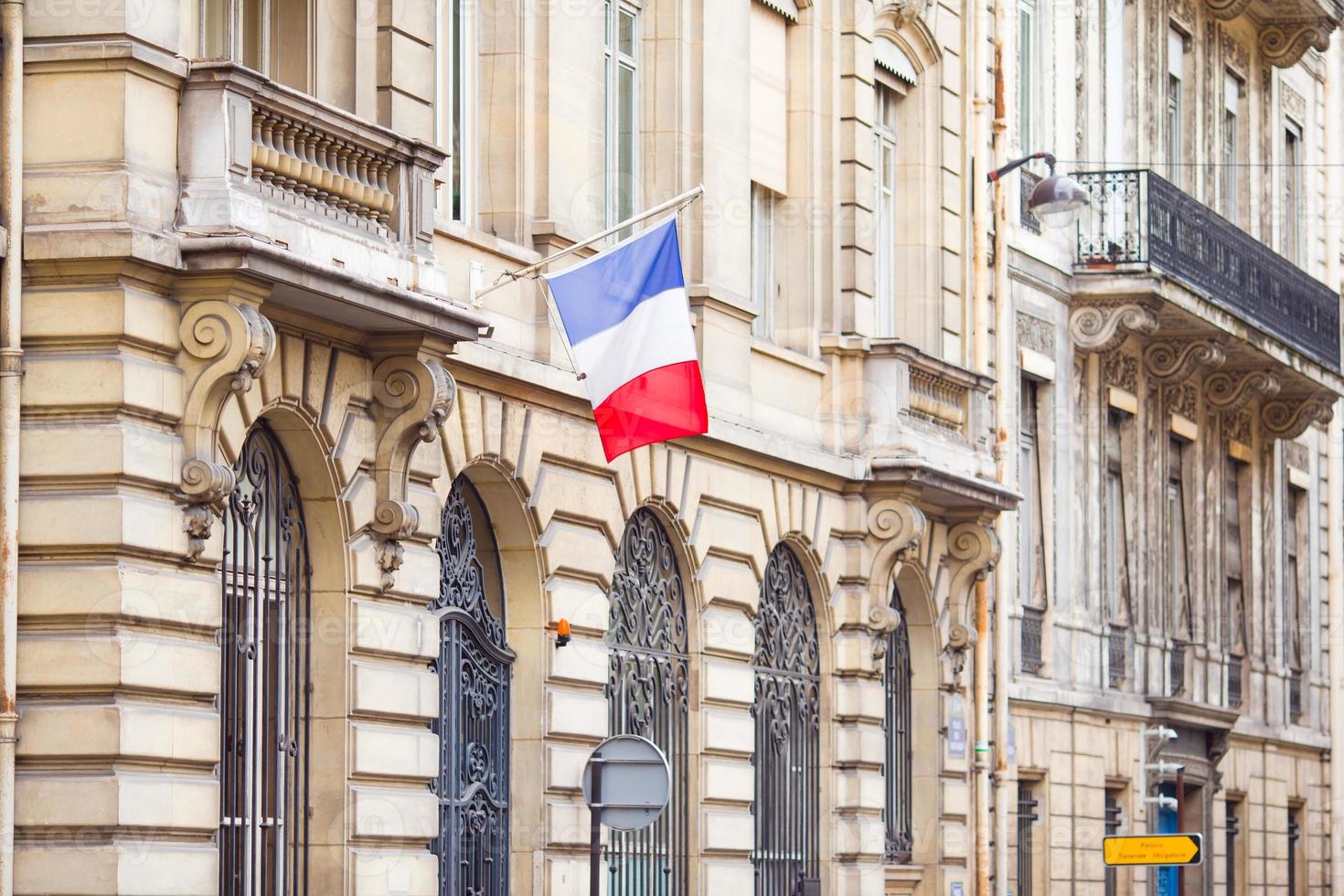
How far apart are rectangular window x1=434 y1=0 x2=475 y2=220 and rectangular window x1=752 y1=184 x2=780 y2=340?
4592mm

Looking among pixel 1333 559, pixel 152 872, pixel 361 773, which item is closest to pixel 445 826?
pixel 361 773

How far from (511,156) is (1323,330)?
21041 mm

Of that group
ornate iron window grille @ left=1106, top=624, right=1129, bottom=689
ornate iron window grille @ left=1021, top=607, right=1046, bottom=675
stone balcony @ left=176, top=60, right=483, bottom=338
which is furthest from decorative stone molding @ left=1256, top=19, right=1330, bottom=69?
stone balcony @ left=176, top=60, right=483, bottom=338

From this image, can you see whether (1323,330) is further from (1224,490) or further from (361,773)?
(361,773)

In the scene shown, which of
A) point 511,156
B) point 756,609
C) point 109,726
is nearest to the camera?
point 109,726

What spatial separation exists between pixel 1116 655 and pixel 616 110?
11.9 meters

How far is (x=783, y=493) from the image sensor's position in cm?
2308

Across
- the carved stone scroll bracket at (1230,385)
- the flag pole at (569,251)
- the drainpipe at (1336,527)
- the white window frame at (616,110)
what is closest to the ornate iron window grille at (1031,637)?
the carved stone scroll bracket at (1230,385)

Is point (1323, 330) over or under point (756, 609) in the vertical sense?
over

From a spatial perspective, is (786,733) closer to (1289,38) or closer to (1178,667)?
(1178,667)

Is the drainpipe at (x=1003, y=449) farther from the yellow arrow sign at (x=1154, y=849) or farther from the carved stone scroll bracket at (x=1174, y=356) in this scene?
the carved stone scroll bracket at (x=1174, y=356)

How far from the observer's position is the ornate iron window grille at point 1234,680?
1410 inches

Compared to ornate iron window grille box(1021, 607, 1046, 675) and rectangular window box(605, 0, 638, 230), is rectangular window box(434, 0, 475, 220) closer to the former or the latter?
rectangular window box(605, 0, 638, 230)

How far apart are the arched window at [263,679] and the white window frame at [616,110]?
4985 millimetres
